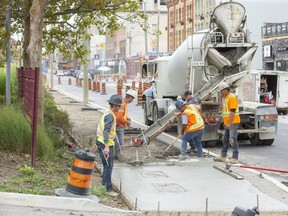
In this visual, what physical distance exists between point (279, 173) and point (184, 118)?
2429mm

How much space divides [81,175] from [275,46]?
46488mm

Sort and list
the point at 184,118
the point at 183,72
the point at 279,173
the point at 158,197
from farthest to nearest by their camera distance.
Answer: the point at 183,72 → the point at 184,118 → the point at 279,173 → the point at 158,197

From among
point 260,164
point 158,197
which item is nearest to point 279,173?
point 260,164

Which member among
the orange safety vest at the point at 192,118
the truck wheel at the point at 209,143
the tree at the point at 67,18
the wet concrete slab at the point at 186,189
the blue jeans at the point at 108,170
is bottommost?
the truck wheel at the point at 209,143

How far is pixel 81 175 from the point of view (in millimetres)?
8031

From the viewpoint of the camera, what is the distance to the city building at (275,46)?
5012 cm

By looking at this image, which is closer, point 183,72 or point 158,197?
point 158,197

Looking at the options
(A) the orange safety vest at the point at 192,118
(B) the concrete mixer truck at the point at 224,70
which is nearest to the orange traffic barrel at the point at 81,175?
(A) the orange safety vest at the point at 192,118

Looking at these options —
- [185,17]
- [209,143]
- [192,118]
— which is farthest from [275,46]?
[192,118]

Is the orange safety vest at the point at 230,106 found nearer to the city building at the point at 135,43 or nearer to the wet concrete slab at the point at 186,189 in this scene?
the wet concrete slab at the point at 186,189

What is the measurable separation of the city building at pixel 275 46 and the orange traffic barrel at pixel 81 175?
43721mm

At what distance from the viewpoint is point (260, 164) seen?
13320 mm

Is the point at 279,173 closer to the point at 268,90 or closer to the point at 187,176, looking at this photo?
the point at 187,176

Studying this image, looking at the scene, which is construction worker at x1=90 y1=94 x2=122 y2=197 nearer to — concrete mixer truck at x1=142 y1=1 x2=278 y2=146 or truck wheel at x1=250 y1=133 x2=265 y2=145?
concrete mixer truck at x1=142 y1=1 x2=278 y2=146
